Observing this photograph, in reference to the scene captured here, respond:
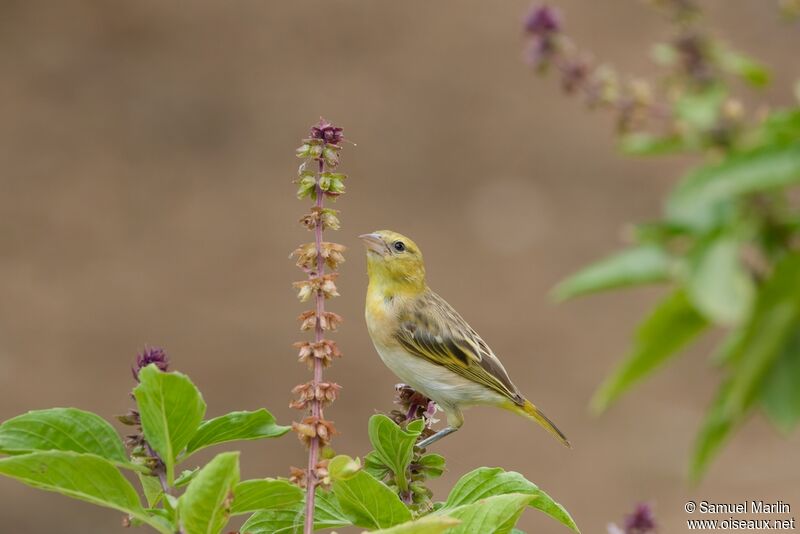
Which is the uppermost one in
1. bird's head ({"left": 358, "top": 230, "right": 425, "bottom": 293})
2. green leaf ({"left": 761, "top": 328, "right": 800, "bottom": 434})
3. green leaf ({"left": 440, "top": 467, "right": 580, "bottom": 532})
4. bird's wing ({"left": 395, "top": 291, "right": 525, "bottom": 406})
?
bird's head ({"left": 358, "top": 230, "right": 425, "bottom": 293})

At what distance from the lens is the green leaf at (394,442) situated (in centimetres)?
214

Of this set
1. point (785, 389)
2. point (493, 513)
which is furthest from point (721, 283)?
point (493, 513)

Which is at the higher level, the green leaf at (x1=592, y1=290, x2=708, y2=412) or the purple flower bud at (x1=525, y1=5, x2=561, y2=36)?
the purple flower bud at (x1=525, y1=5, x2=561, y2=36)

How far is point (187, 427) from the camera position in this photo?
1.92 meters

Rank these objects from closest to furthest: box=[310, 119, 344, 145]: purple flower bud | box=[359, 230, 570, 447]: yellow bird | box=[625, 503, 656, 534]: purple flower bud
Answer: box=[625, 503, 656, 534]: purple flower bud, box=[310, 119, 344, 145]: purple flower bud, box=[359, 230, 570, 447]: yellow bird

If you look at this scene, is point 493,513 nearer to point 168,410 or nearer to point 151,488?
point 168,410

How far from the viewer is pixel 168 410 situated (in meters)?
1.90

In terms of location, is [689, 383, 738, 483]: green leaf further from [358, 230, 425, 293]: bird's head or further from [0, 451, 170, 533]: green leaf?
[358, 230, 425, 293]: bird's head

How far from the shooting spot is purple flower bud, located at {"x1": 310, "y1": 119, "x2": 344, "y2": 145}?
6.58 feet

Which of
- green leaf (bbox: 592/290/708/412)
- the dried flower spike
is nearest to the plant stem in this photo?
the dried flower spike

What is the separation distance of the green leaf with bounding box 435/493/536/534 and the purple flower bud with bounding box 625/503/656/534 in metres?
0.18

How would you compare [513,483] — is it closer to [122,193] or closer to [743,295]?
[743,295]

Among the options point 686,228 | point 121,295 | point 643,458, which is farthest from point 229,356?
point 686,228

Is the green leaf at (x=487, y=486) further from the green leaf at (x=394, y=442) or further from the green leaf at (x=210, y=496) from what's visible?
the green leaf at (x=210, y=496)
